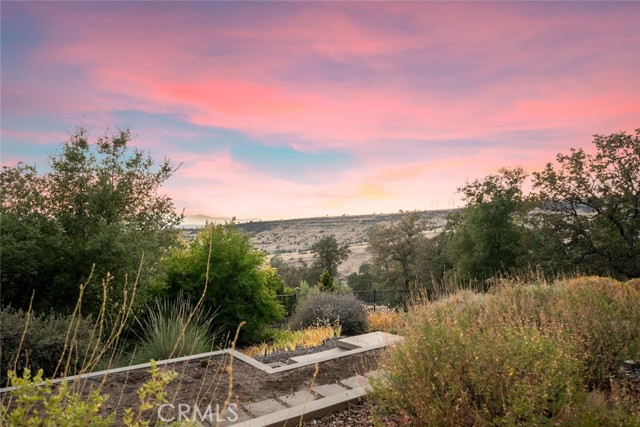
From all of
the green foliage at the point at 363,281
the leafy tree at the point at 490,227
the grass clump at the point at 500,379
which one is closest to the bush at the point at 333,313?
the grass clump at the point at 500,379

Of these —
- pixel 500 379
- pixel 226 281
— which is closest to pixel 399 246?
pixel 226 281

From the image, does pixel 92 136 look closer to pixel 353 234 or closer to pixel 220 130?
pixel 220 130

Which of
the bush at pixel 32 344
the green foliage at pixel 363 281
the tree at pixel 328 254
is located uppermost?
the bush at pixel 32 344

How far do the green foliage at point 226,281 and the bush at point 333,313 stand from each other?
1.19 metres

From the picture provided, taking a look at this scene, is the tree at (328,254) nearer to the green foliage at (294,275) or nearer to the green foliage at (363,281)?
the green foliage at (294,275)

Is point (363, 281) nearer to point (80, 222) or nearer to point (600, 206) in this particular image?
point (600, 206)

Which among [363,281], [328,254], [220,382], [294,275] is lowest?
[363,281]

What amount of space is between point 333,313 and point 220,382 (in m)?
5.94

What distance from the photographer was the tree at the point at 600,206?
67.1 feet

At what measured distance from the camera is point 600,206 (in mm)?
21500

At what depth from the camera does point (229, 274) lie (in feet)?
34.3

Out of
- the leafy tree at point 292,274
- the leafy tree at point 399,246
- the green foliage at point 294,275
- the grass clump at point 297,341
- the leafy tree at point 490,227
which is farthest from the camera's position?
the green foliage at point 294,275

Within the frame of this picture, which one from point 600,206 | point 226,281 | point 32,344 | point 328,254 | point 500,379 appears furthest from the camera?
point 328,254

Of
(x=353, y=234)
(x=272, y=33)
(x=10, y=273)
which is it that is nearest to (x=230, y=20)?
(x=272, y=33)
